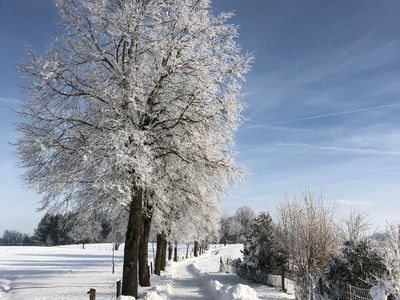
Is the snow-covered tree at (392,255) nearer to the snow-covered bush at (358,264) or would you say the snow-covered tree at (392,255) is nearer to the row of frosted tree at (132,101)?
the snow-covered bush at (358,264)

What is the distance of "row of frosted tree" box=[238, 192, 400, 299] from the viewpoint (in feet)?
53.8

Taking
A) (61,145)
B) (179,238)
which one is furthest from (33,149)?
(179,238)

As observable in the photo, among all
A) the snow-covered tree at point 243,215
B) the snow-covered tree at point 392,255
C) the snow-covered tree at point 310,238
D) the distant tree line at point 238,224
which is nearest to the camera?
the snow-covered tree at point 392,255

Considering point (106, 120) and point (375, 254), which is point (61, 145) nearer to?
point (106, 120)

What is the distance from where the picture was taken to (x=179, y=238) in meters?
37.6

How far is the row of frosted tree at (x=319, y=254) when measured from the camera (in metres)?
16.4

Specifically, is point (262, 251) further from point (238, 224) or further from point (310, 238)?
point (238, 224)

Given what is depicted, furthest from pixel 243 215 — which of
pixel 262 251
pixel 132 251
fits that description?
pixel 132 251

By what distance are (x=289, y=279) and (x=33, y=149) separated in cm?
1784

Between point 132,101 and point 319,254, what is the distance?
1476cm

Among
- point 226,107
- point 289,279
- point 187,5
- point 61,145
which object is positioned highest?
point 187,5

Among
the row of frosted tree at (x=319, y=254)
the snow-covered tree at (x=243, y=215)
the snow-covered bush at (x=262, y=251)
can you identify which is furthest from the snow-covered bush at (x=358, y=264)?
the snow-covered tree at (x=243, y=215)

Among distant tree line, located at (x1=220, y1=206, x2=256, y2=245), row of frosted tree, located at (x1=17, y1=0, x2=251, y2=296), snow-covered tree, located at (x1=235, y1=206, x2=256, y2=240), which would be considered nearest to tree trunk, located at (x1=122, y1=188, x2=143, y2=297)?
row of frosted tree, located at (x1=17, y1=0, x2=251, y2=296)

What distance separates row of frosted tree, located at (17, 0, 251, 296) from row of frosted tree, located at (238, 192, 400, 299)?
5753mm
